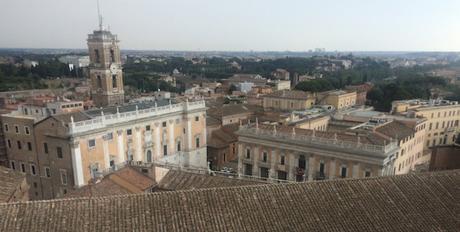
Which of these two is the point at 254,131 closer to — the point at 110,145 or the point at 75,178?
the point at 110,145

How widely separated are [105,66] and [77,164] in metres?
18.3

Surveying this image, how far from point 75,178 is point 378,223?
75.3 feet

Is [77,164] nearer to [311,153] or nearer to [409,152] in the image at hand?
[311,153]

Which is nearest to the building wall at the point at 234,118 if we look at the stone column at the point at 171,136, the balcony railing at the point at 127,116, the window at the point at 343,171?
the balcony railing at the point at 127,116

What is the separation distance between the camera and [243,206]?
11.9m

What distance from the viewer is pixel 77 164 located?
2745 centimetres

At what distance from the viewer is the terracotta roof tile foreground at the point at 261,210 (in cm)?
1077

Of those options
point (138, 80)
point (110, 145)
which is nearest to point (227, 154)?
point (110, 145)

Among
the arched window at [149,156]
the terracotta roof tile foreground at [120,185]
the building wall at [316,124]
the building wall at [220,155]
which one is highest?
the terracotta roof tile foreground at [120,185]

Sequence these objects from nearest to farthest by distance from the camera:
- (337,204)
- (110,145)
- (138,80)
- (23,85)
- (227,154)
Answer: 1. (337,204)
2. (110,145)
3. (227,154)
4. (23,85)
5. (138,80)

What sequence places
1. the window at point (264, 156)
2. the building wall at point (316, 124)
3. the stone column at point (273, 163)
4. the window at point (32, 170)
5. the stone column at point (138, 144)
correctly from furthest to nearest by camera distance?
the building wall at point (316, 124), the stone column at point (138, 144), the window at point (264, 156), the stone column at point (273, 163), the window at point (32, 170)

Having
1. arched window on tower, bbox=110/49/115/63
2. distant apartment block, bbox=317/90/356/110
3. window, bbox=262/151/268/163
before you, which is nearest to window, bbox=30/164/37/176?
arched window on tower, bbox=110/49/115/63

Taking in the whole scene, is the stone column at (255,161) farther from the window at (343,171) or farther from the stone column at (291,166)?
the window at (343,171)

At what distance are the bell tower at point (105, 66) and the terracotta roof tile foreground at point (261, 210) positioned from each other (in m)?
33.9
